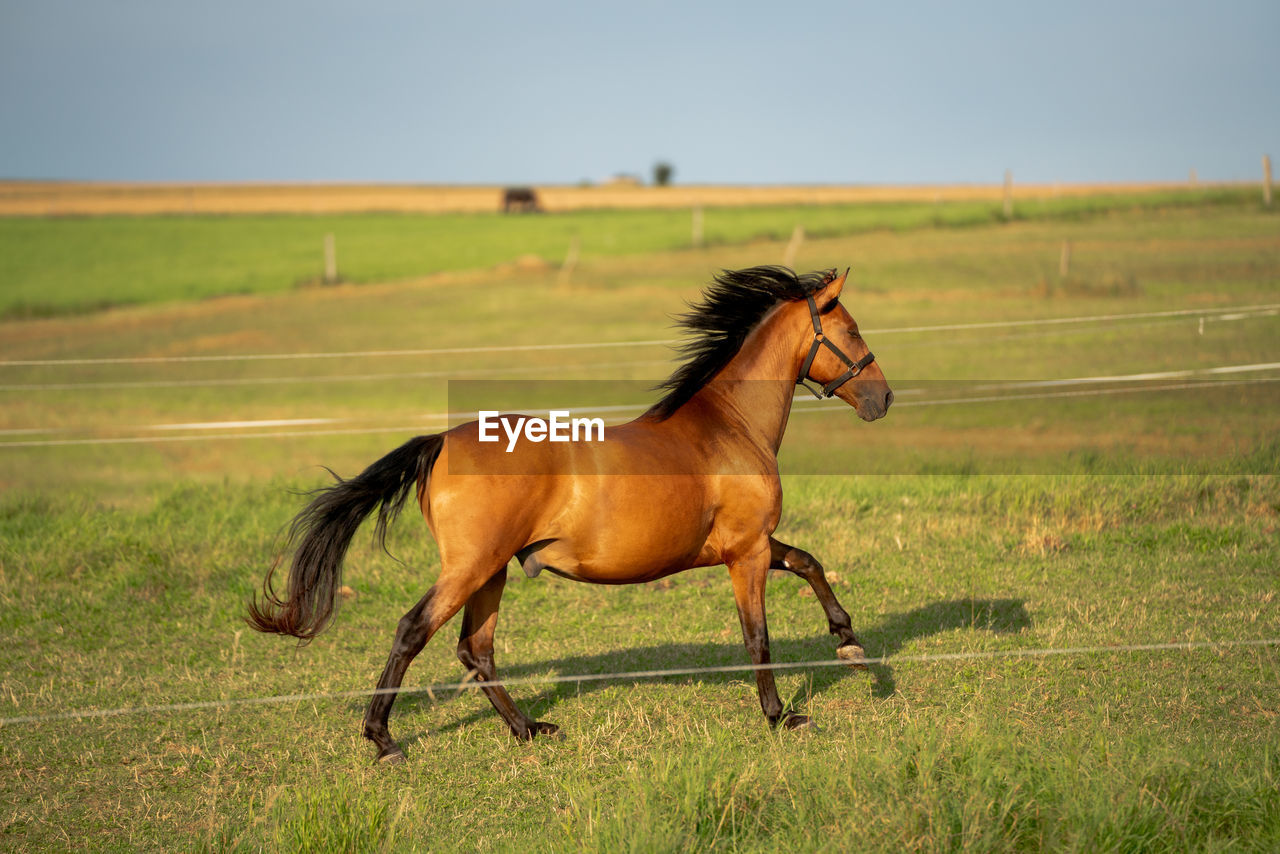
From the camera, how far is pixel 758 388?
5.89 meters

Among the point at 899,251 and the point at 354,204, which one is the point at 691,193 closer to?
the point at 354,204

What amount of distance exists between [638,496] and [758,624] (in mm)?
901

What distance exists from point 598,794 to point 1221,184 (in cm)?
5585

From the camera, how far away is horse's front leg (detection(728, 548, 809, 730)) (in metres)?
5.56

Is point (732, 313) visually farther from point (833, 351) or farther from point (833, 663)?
point (833, 663)

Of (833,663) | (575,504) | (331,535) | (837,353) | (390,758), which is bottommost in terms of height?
(390,758)

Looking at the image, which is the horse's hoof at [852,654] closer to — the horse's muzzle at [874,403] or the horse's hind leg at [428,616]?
the horse's muzzle at [874,403]

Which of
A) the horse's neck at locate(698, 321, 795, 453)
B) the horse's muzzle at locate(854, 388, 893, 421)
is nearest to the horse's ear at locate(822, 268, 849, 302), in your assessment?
the horse's neck at locate(698, 321, 795, 453)

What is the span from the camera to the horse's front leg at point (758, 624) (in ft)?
18.2

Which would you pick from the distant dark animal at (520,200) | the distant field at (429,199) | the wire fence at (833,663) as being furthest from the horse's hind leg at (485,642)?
the distant dark animal at (520,200)

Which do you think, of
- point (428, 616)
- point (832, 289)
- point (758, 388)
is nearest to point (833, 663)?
point (758, 388)

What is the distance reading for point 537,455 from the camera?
17.3ft

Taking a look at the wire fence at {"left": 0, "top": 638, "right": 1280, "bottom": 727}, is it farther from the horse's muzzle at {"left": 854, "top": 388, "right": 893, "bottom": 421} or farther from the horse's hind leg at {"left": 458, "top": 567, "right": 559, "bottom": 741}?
the horse's muzzle at {"left": 854, "top": 388, "right": 893, "bottom": 421}

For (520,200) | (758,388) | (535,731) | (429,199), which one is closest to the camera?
(535,731)
